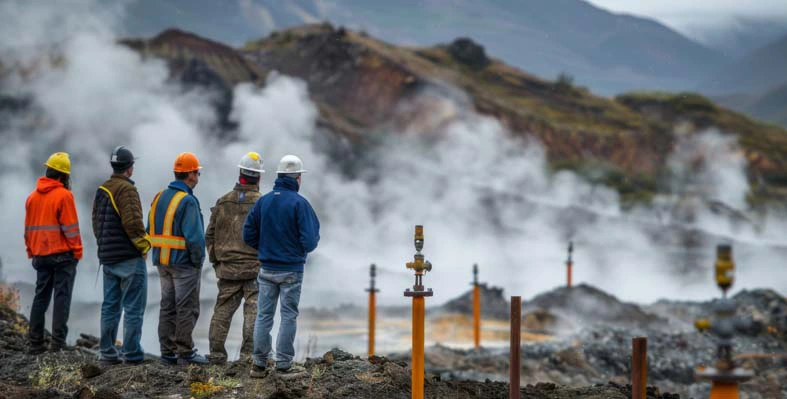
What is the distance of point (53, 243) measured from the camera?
8164 mm

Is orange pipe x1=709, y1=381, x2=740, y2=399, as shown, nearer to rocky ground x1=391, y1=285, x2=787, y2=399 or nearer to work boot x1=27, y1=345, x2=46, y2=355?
work boot x1=27, y1=345, x2=46, y2=355

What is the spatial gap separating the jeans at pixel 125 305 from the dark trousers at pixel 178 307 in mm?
187

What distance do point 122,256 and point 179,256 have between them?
0.52m

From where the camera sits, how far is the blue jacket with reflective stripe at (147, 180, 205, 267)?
7.67m

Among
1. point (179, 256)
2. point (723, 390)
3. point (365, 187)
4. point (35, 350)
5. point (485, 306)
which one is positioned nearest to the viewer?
point (723, 390)

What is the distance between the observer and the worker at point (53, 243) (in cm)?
818

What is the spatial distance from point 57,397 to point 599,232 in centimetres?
3196

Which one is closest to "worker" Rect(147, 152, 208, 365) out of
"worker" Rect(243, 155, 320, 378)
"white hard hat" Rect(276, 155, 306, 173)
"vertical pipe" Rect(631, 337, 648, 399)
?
"worker" Rect(243, 155, 320, 378)

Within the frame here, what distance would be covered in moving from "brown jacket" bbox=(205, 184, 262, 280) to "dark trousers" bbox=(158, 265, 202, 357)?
0.25 metres

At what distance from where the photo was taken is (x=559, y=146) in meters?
42.9

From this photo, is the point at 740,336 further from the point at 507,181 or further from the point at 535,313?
the point at 507,181

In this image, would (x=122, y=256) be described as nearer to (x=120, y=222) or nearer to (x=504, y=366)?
(x=120, y=222)

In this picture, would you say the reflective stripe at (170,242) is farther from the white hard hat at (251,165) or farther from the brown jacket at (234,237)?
the white hard hat at (251,165)

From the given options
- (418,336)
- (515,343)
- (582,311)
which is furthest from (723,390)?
(582,311)
